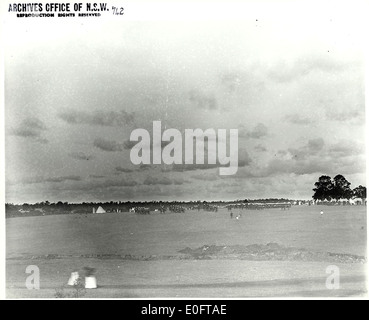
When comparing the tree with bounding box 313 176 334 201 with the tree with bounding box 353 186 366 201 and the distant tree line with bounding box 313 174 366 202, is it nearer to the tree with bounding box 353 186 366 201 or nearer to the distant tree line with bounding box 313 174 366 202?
the distant tree line with bounding box 313 174 366 202

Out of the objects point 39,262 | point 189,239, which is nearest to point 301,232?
point 189,239

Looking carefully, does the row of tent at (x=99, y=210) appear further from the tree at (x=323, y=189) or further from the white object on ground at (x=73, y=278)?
the tree at (x=323, y=189)

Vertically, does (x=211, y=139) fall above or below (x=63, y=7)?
below

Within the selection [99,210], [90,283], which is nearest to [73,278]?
[90,283]

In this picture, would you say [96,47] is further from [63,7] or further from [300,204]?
[300,204]

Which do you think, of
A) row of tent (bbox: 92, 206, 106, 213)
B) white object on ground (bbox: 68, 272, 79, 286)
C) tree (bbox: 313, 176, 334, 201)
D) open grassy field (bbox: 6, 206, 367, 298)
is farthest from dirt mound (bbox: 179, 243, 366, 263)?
white object on ground (bbox: 68, 272, 79, 286)

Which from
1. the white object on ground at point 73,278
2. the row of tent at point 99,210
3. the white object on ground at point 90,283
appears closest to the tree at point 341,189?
the row of tent at point 99,210
